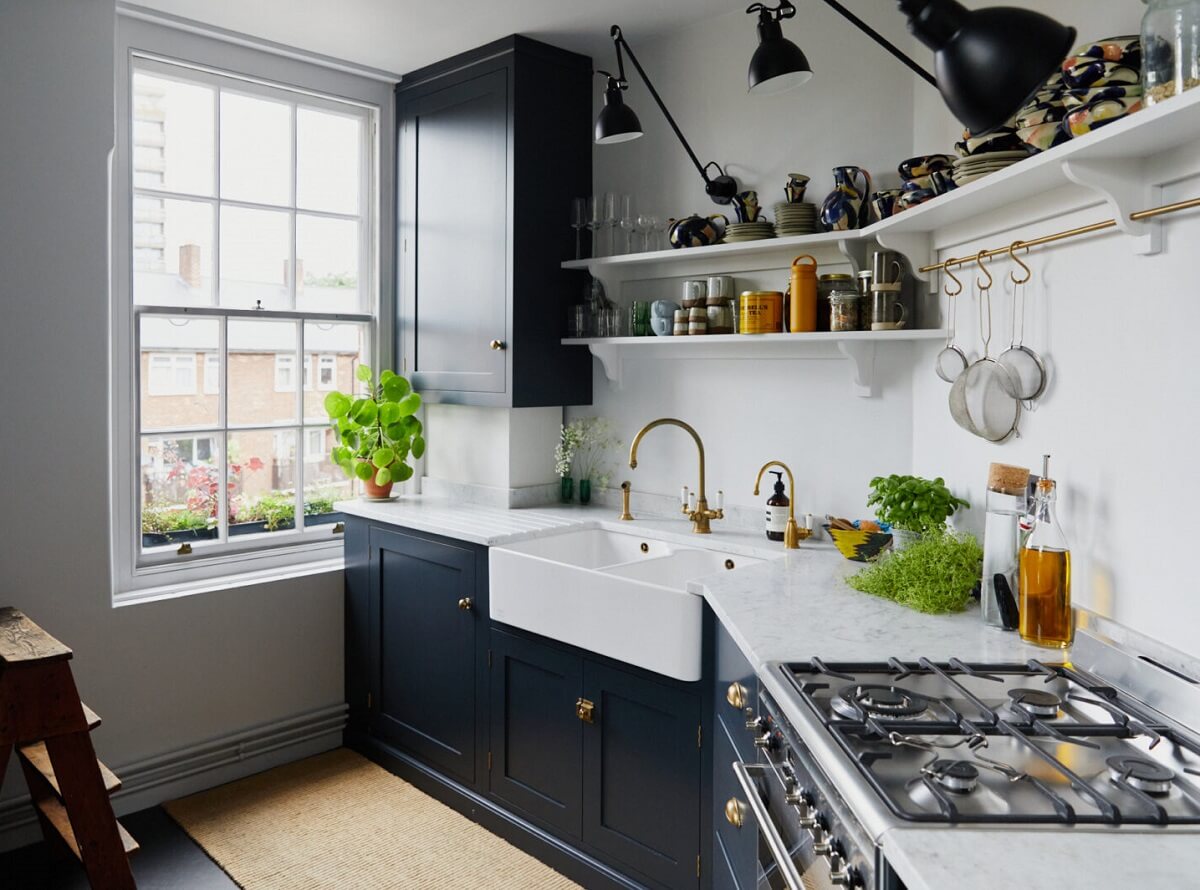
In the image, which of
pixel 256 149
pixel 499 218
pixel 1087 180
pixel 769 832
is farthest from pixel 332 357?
pixel 1087 180

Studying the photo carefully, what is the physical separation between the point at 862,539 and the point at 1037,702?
1013 mm

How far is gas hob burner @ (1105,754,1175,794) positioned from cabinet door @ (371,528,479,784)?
2.02 m

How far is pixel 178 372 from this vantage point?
323 centimetres

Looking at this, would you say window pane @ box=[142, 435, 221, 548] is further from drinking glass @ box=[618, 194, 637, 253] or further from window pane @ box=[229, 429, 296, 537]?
drinking glass @ box=[618, 194, 637, 253]

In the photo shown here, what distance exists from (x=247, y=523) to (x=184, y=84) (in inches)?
61.6

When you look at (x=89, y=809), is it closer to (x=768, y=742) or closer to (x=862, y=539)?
(x=768, y=742)

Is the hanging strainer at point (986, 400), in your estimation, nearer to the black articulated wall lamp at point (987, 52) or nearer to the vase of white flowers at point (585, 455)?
the black articulated wall lamp at point (987, 52)

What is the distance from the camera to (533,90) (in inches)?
127

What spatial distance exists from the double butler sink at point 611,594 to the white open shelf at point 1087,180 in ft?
3.29

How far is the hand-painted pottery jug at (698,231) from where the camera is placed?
9.58ft

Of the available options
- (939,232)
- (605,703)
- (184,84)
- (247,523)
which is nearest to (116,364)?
(247,523)

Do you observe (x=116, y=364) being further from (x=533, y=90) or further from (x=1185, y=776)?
(x=1185, y=776)

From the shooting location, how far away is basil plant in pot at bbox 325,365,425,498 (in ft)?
11.2

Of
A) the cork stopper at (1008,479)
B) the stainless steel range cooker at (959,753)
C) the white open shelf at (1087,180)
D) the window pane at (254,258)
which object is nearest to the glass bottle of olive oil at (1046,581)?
the stainless steel range cooker at (959,753)
